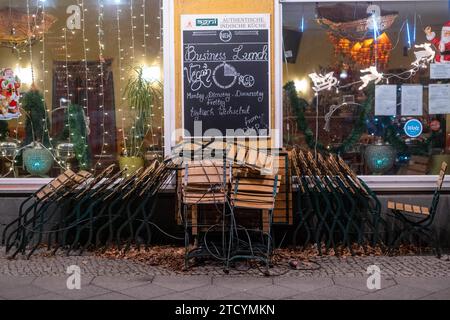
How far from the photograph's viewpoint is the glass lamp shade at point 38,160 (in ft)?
27.8

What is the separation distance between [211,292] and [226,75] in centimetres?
314

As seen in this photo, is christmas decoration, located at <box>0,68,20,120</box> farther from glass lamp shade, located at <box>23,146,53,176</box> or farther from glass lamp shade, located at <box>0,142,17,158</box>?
glass lamp shade, located at <box>23,146,53,176</box>

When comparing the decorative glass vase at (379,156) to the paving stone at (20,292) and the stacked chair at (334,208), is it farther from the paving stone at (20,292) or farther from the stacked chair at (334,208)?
the paving stone at (20,292)

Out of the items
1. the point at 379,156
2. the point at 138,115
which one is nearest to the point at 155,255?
the point at 138,115

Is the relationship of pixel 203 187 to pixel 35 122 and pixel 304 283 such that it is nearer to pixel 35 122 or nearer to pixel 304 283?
pixel 304 283

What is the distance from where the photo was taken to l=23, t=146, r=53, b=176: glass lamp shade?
848 cm

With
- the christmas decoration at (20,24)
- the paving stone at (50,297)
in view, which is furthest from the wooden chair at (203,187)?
the christmas decoration at (20,24)

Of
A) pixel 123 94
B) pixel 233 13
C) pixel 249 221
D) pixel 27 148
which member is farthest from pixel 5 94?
pixel 249 221

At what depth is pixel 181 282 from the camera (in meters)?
6.27

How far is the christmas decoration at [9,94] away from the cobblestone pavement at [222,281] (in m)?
2.27

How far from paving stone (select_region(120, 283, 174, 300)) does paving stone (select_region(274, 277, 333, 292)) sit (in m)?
1.12

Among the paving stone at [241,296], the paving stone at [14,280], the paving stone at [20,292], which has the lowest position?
the paving stone at [241,296]
